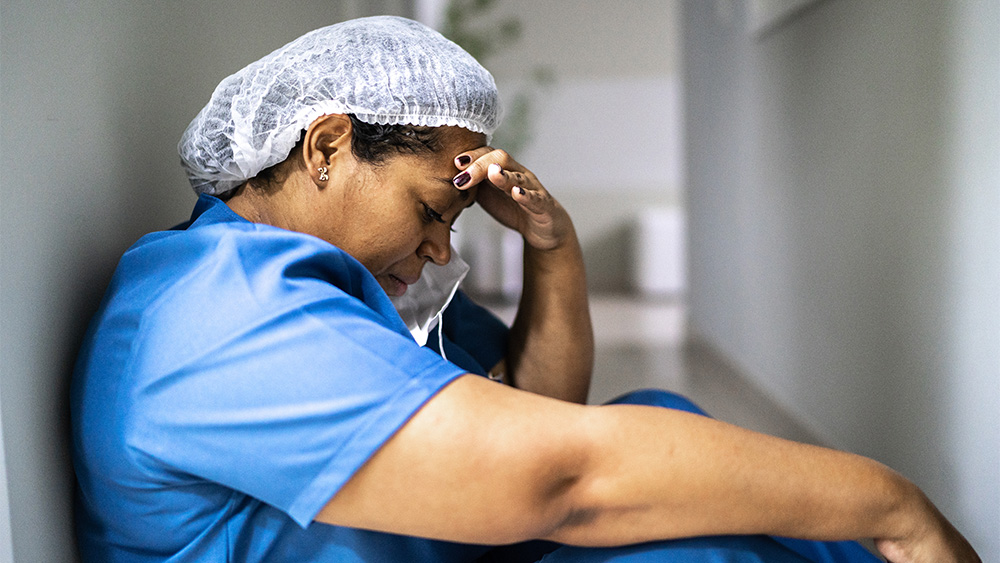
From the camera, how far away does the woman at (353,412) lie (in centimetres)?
73

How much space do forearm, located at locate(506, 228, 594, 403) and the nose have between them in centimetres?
32

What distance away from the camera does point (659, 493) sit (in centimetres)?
79

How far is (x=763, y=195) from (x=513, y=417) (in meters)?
2.27

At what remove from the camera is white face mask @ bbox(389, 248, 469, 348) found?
4.34 feet

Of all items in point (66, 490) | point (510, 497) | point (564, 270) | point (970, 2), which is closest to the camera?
point (510, 497)

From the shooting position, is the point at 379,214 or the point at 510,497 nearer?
the point at 510,497

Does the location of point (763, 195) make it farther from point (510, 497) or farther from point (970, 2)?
point (510, 497)

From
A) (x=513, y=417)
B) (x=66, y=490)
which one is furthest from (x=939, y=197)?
(x=66, y=490)

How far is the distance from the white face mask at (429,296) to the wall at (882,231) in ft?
2.91

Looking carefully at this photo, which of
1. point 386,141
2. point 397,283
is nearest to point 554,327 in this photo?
point 397,283

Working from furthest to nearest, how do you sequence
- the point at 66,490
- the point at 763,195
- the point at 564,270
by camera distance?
the point at 763,195
the point at 564,270
the point at 66,490

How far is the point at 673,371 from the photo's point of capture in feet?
11.2

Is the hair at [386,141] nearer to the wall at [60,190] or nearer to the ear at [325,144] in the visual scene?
the ear at [325,144]

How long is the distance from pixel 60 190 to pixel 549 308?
0.84 meters
